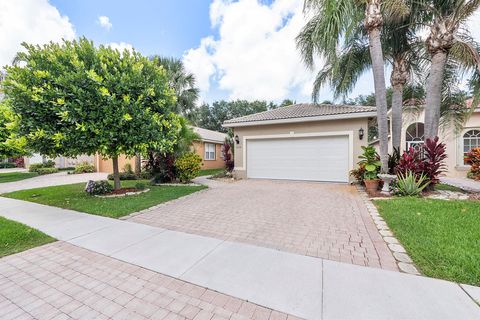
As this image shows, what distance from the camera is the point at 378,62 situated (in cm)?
725

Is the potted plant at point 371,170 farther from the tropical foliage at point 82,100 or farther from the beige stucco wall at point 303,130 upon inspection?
the tropical foliage at point 82,100

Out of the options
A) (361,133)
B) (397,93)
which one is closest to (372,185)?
A: (361,133)

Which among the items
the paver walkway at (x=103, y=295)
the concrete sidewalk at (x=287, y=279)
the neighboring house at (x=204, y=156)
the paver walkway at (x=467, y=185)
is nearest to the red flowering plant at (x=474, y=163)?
the paver walkway at (x=467, y=185)

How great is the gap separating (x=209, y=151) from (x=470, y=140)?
57.1ft

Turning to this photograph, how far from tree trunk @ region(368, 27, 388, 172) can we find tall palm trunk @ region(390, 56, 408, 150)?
52.5 inches

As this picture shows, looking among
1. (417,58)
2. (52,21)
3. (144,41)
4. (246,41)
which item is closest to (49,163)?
(52,21)

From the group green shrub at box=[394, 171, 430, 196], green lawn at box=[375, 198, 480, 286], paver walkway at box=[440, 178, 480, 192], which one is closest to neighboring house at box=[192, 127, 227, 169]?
green shrub at box=[394, 171, 430, 196]

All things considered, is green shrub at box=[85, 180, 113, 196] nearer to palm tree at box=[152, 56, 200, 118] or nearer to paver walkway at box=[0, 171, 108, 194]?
paver walkway at box=[0, 171, 108, 194]

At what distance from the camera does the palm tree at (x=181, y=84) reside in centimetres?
1429

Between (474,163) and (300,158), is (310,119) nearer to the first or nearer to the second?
(300,158)

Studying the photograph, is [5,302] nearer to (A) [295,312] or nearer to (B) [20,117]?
(A) [295,312]

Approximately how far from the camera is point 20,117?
227 inches

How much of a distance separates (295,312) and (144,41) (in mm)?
13071

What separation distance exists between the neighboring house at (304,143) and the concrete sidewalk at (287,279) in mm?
8041
